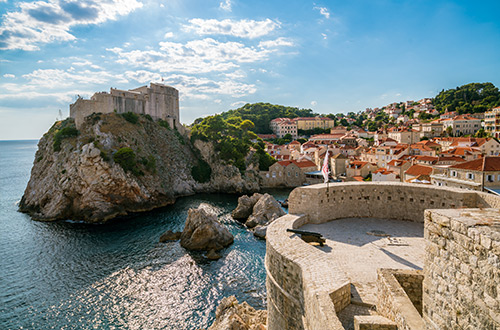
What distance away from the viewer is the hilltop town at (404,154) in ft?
81.7

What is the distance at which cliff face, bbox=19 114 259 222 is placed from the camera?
3312 cm

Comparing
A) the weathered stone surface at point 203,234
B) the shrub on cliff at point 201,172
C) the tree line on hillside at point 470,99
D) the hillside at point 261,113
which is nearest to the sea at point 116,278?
the weathered stone surface at point 203,234

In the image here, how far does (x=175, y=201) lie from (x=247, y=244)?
759 inches

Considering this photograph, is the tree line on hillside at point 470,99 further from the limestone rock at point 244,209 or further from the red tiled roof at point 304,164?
the limestone rock at point 244,209

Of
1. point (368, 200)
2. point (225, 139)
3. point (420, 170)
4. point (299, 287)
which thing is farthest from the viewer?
point (225, 139)

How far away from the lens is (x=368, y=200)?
487 inches

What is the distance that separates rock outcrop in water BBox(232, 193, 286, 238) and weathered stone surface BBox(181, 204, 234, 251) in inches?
133

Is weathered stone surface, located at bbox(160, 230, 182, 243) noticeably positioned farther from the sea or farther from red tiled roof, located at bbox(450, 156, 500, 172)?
red tiled roof, located at bbox(450, 156, 500, 172)

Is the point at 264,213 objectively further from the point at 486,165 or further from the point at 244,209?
the point at 486,165

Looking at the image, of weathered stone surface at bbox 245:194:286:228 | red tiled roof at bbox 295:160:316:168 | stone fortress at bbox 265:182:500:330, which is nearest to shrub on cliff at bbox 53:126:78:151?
weathered stone surface at bbox 245:194:286:228

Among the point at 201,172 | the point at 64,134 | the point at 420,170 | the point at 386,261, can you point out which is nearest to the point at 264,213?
the point at 420,170

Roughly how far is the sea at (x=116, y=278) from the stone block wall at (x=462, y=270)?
13.1 meters

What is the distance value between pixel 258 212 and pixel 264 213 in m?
0.68

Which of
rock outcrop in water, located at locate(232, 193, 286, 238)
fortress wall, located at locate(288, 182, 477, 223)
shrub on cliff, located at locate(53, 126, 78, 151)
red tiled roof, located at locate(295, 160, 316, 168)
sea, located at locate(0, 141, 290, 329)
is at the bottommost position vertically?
sea, located at locate(0, 141, 290, 329)
